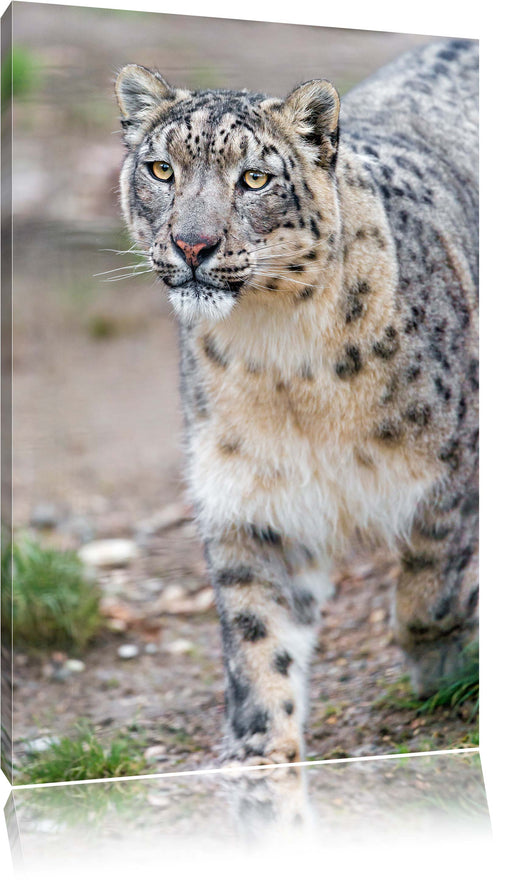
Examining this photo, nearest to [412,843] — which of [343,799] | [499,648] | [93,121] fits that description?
[343,799]

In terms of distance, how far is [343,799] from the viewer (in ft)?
15.5

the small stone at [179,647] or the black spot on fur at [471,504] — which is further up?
the black spot on fur at [471,504]

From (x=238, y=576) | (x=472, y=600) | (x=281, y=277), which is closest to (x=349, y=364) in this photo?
(x=281, y=277)

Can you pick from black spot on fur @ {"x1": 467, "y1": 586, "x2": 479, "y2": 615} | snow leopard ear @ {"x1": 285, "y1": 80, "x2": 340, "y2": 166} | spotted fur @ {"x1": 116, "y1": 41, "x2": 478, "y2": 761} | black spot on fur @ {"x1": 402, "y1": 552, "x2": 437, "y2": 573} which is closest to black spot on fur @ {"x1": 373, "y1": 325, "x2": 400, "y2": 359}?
spotted fur @ {"x1": 116, "y1": 41, "x2": 478, "y2": 761}

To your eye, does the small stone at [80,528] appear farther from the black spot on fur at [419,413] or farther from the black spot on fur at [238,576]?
the black spot on fur at [419,413]

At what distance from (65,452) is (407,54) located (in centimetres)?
223

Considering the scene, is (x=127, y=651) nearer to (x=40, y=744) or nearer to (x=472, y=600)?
(x=40, y=744)

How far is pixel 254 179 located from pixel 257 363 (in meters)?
0.65

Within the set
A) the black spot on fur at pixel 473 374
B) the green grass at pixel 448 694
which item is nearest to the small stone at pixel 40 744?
the green grass at pixel 448 694

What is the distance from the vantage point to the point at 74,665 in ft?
18.0

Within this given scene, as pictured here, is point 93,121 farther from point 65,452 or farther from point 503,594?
point 503,594

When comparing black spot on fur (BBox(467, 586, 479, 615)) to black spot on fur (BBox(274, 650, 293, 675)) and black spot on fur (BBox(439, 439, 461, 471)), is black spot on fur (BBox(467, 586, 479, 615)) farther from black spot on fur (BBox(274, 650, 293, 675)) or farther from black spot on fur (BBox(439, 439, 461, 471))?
black spot on fur (BBox(274, 650, 293, 675))

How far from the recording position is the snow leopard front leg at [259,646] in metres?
4.69

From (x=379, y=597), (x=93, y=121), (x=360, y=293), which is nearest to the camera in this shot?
(x=360, y=293)
